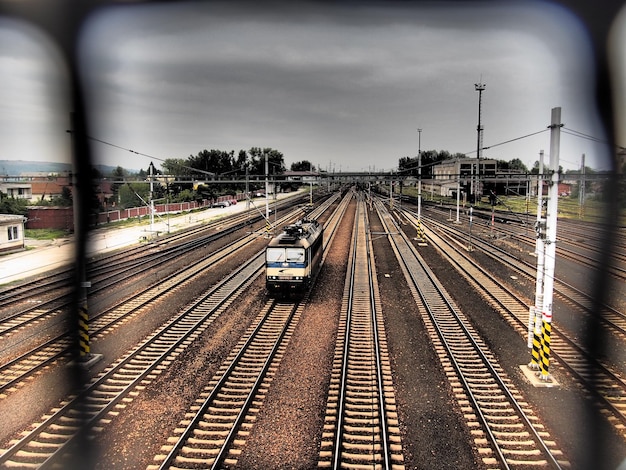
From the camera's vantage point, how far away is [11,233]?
23.2 m

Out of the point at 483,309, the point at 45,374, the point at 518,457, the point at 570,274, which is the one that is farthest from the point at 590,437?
the point at 570,274

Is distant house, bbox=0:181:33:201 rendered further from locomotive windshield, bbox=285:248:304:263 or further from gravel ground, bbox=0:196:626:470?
locomotive windshield, bbox=285:248:304:263

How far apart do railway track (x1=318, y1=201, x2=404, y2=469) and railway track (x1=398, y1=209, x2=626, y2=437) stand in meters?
3.75

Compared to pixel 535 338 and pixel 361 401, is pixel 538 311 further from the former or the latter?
pixel 361 401

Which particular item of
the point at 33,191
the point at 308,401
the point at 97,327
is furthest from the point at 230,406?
the point at 33,191

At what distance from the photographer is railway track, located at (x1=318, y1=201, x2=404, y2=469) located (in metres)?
6.13

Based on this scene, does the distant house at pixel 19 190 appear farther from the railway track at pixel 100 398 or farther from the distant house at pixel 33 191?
the railway track at pixel 100 398

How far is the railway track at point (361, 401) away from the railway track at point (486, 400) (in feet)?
4.32

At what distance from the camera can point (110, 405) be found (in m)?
7.39

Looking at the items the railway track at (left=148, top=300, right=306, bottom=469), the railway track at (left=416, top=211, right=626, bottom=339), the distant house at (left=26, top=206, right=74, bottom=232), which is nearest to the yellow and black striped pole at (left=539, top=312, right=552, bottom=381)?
the railway track at (left=416, top=211, right=626, bottom=339)

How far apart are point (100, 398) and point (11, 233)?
2036 cm

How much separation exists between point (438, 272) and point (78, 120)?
49.4 feet

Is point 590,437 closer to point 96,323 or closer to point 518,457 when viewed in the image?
point 518,457

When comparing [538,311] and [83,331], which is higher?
[538,311]
